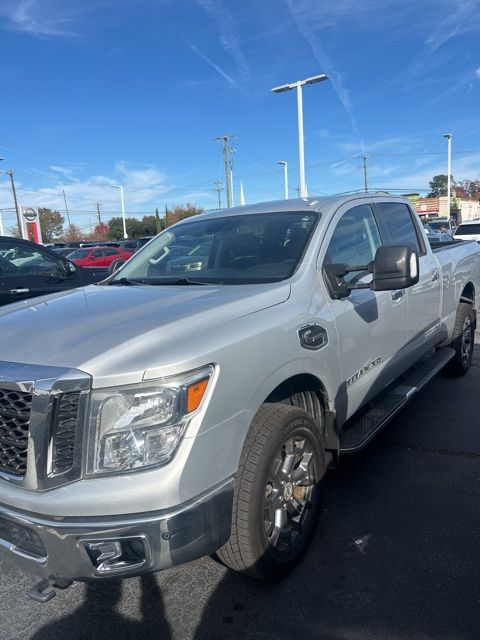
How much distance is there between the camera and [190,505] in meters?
1.96

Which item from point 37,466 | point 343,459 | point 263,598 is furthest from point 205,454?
point 343,459

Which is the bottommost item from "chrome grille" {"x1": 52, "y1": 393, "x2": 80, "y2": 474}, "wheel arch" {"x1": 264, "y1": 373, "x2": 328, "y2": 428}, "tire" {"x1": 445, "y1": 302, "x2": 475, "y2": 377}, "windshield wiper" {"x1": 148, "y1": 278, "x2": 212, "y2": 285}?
"tire" {"x1": 445, "y1": 302, "x2": 475, "y2": 377}

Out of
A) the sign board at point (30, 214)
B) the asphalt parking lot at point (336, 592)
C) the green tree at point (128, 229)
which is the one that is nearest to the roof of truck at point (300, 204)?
the asphalt parking lot at point (336, 592)

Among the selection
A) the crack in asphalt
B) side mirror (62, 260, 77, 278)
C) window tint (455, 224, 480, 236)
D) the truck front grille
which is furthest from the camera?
window tint (455, 224, 480, 236)

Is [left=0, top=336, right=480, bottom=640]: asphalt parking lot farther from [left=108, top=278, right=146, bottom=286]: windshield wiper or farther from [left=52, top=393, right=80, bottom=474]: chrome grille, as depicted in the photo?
[left=108, top=278, right=146, bottom=286]: windshield wiper

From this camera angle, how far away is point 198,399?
6.55 ft

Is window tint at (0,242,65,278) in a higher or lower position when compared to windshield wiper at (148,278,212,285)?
higher

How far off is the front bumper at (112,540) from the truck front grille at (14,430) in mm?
177

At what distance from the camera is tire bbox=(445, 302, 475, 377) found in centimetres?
548

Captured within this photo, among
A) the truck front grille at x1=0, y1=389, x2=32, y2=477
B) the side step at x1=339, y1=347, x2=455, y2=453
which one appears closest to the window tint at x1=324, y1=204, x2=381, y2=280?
the side step at x1=339, y1=347, x2=455, y2=453

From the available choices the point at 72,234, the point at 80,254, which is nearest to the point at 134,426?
the point at 80,254

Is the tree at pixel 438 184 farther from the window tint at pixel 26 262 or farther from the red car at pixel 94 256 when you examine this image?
the window tint at pixel 26 262

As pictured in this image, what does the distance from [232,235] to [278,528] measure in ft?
6.63

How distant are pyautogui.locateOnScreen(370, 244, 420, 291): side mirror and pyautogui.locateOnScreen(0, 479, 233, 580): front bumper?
155 centimetres
